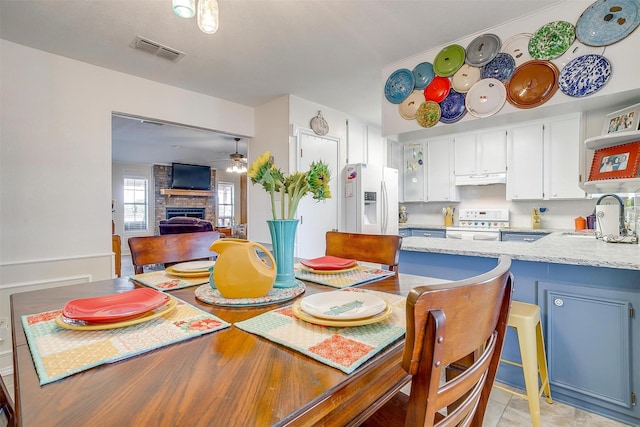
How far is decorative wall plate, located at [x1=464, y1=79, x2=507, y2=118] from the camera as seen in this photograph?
7.33 feet

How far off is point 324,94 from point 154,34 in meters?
1.77

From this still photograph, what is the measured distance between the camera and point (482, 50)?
229 cm

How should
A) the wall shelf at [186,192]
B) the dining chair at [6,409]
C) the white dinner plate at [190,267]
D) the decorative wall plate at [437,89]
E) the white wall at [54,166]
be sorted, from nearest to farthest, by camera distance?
1. the dining chair at [6,409]
2. the white dinner plate at [190,267]
3. the white wall at [54,166]
4. the decorative wall plate at [437,89]
5. the wall shelf at [186,192]

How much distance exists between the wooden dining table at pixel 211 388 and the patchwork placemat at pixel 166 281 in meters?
0.46

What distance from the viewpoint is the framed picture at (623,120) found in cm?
187

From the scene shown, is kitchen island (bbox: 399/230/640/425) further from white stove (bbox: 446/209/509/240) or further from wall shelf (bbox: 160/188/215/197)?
wall shelf (bbox: 160/188/215/197)

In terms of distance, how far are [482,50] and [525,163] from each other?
1.97 meters

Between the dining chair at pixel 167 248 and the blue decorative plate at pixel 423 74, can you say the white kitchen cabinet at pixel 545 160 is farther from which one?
the dining chair at pixel 167 248

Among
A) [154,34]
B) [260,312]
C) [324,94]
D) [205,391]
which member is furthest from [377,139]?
[205,391]

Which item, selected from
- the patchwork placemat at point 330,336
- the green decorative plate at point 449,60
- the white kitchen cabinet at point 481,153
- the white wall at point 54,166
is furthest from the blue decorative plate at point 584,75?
the white wall at point 54,166

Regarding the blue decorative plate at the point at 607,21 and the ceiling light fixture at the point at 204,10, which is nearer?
the ceiling light fixture at the point at 204,10

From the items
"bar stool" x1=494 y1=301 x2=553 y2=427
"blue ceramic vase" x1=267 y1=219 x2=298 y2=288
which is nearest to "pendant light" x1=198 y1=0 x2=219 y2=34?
"blue ceramic vase" x1=267 y1=219 x2=298 y2=288

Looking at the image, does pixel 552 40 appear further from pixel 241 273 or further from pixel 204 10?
pixel 241 273

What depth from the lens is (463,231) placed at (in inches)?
157
